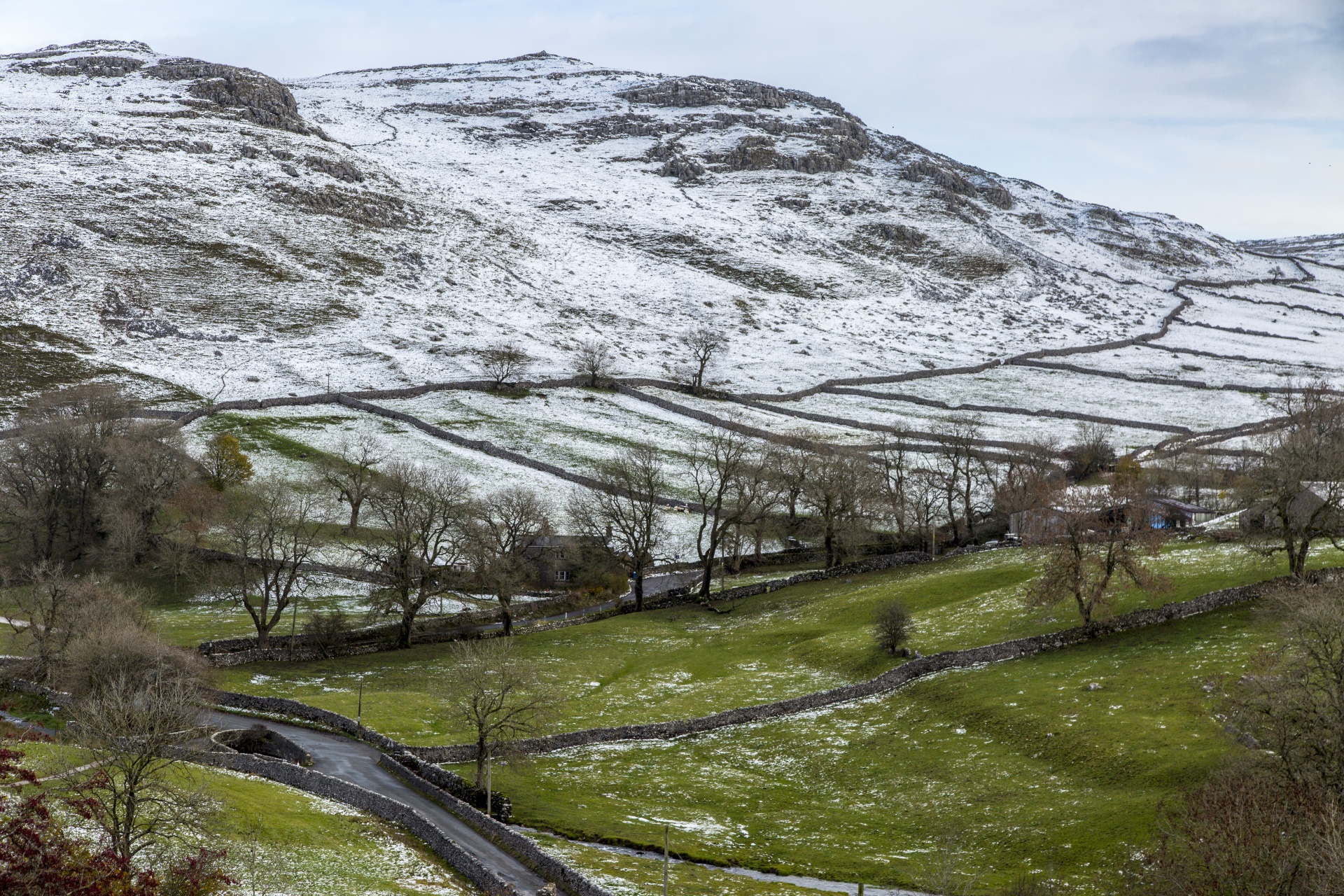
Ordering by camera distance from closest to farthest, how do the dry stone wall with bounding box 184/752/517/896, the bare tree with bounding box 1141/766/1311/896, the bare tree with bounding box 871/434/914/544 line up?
the bare tree with bounding box 1141/766/1311/896 → the dry stone wall with bounding box 184/752/517/896 → the bare tree with bounding box 871/434/914/544

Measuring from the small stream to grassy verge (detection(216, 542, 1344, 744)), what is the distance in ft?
37.3

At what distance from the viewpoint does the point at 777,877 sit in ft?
120

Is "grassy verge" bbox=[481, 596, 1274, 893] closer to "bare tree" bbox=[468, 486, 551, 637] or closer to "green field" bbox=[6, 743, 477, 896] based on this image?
"green field" bbox=[6, 743, 477, 896]

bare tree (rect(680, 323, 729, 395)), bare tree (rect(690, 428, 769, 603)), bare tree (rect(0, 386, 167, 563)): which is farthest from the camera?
bare tree (rect(680, 323, 729, 395))

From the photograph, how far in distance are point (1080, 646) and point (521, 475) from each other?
58976 mm

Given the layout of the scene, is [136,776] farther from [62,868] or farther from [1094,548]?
[1094,548]

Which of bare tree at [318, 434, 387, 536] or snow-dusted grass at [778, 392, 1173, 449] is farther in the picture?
snow-dusted grass at [778, 392, 1173, 449]

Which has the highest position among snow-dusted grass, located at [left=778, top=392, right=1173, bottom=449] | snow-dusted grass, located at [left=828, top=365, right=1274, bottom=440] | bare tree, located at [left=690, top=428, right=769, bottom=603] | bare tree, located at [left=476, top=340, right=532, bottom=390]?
bare tree, located at [left=476, top=340, right=532, bottom=390]

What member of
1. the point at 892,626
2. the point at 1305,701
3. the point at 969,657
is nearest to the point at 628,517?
the point at 892,626

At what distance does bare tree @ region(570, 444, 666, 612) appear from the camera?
78562 millimetres

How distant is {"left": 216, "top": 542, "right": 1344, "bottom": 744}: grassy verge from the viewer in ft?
184

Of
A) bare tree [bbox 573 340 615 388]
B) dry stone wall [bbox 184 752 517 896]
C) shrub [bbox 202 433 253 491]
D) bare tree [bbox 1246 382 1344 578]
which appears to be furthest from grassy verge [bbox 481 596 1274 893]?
bare tree [bbox 573 340 615 388]

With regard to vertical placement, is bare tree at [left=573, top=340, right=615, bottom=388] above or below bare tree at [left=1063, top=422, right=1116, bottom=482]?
above

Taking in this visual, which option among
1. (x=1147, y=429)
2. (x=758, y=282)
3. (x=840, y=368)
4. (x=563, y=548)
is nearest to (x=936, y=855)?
(x=563, y=548)
